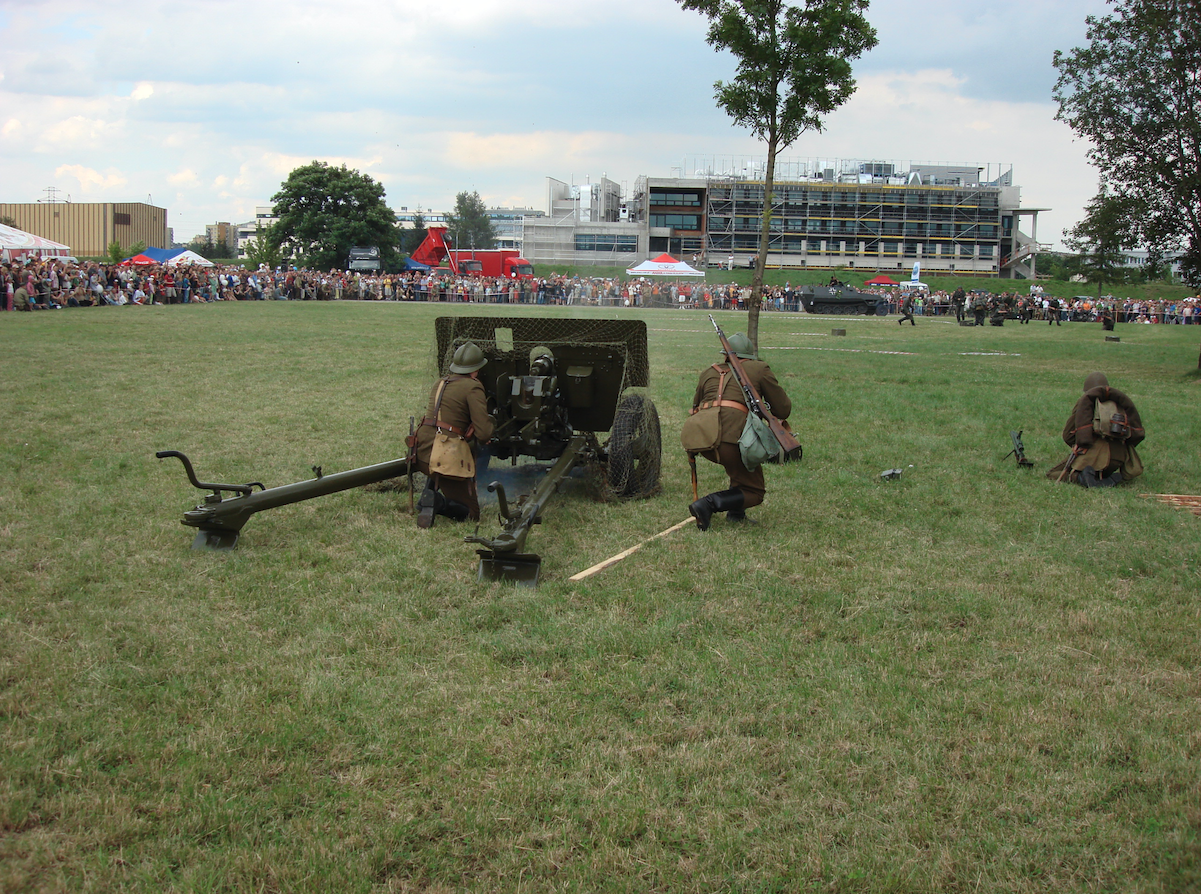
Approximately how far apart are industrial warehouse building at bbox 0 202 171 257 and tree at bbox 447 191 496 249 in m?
44.4

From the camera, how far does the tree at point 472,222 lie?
123750mm

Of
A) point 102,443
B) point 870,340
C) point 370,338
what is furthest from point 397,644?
point 870,340

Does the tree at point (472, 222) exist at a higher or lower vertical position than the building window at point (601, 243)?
higher

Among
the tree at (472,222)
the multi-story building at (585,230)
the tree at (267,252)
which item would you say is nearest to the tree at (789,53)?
the multi-story building at (585,230)

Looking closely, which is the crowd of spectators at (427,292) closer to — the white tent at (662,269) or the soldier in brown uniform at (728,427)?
the white tent at (662,269)

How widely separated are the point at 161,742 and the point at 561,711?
164cm

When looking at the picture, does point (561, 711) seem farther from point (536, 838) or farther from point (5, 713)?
point (5, 713)

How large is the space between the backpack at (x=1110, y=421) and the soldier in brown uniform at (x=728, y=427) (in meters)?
3.61

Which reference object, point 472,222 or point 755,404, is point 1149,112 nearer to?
point 755,404

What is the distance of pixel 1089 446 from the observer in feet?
29.6

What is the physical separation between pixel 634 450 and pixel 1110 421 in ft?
15.5

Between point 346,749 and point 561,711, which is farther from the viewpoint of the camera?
point 561,711

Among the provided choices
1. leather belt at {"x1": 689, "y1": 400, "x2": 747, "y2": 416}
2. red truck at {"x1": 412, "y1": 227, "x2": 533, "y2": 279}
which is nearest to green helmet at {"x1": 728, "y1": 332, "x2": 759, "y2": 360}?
leather belt at {"x1": 689, "y1": 400, "x2": 747, "y2": 416}

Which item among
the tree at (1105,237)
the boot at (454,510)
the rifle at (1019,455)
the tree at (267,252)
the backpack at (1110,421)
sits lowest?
the boot at (454,510)
